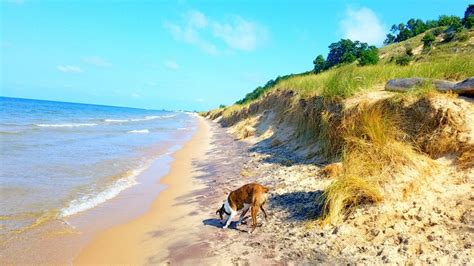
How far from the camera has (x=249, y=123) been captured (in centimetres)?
2441

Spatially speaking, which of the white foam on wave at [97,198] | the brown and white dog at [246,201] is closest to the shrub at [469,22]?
the white foam on wave at [97,198]

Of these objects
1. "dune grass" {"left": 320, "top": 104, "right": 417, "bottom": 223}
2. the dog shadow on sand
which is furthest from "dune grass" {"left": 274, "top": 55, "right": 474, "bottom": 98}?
the dog shadow on sand

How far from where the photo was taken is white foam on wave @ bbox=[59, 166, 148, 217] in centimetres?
804

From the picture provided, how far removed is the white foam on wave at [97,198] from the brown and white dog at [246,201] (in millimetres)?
3258

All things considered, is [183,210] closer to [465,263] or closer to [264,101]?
[465,263]

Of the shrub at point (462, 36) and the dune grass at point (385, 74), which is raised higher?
the shrub at point (462, 36)

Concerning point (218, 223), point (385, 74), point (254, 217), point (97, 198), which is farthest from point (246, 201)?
point (385, 74)

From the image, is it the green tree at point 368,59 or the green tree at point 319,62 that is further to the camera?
the green tree at point 319,62

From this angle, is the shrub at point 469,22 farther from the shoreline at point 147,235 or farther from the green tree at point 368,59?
the shoreline at point 147,235

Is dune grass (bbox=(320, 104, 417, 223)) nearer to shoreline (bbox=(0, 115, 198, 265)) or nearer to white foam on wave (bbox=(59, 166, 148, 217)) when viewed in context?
shoreline (bbox=(0, 115, 198, 265))

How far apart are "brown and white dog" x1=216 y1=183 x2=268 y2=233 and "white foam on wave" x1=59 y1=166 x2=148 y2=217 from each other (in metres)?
3.26

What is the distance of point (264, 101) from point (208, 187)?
53.5 ft

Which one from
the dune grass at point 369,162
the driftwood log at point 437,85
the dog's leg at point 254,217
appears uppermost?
the driftwood log at point 437,85

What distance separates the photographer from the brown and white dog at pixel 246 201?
257 inches
